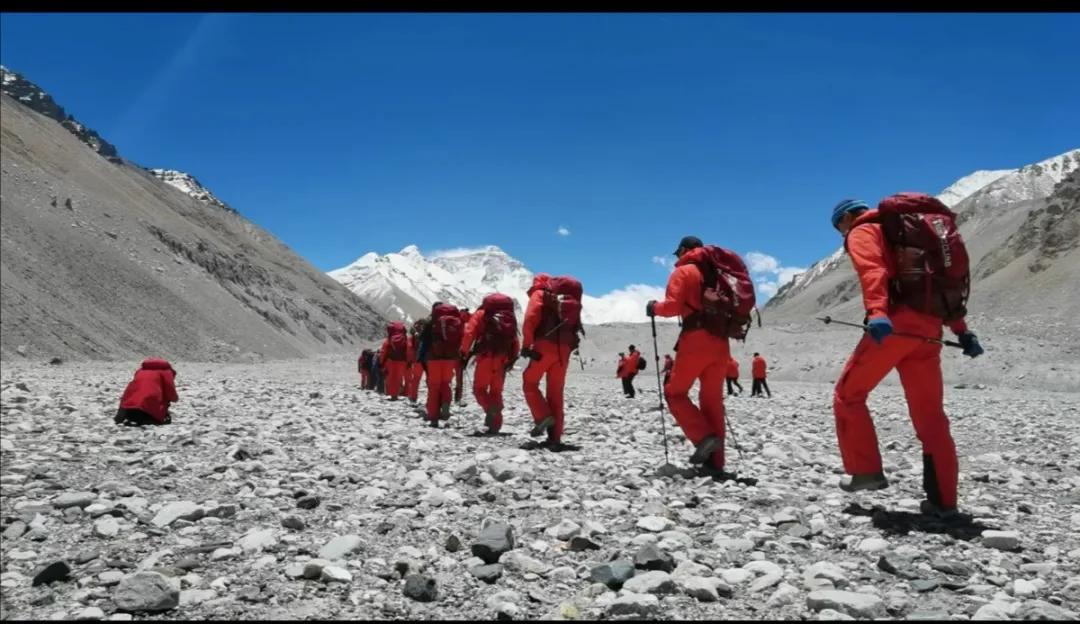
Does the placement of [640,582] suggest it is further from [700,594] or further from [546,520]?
A: [546,520]

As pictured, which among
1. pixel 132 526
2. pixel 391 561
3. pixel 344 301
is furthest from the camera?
pixel 344 301

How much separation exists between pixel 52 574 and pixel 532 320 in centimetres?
684

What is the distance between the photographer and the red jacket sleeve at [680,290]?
757 centimetres

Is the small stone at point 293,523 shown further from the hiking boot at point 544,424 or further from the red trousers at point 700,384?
the hiking boot at point 544,424

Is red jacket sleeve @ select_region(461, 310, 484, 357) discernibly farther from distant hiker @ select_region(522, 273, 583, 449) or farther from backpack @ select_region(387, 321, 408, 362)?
backpack @ select_region(387, 321, 408, 362)

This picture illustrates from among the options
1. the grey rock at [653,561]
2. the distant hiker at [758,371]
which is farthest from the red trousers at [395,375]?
the grey rock at [653,561]

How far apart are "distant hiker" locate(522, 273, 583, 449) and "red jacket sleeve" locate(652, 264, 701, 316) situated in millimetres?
2798

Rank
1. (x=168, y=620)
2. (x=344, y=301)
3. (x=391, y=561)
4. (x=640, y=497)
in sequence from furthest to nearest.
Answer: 1. (x=344, y=301)
2. (x=640, y=497)
3. (x=391, y=561)
4. (x=168, y=620)

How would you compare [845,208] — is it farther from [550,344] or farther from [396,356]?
[396,356]

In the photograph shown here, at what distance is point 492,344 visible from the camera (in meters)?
12.3

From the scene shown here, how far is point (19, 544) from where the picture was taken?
4879 mm

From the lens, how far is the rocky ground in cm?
394

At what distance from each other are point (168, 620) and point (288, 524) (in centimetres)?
162

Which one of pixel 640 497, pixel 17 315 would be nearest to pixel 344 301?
pixel 17 315
